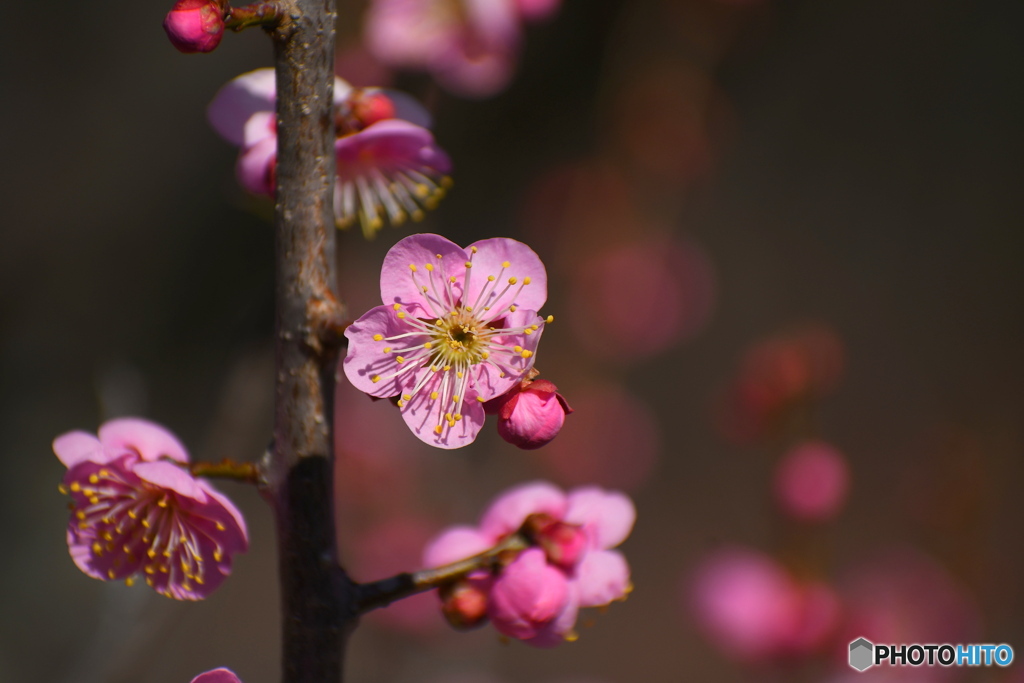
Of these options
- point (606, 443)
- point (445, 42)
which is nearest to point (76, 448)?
point (445, 42)

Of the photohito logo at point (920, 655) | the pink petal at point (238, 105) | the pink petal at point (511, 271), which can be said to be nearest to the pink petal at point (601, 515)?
the pink petal at point (511, 271)

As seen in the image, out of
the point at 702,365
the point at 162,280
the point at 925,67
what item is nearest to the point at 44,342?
the point at 162,280

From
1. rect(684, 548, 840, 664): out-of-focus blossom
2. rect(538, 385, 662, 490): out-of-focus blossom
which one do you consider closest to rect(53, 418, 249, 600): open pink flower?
rect(684, 548, 840, 664): out-of-focus blossom

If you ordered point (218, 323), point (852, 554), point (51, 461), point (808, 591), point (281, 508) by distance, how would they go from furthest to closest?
1. point (852, 554)
2. point (218, 323)
3. point (51, 461)
4. point (808, 591)
5. point (281, 508)

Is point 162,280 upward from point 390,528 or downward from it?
upward

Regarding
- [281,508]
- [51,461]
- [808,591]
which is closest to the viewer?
[281,508]

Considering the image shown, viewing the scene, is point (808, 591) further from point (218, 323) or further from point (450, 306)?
point (218, 323)

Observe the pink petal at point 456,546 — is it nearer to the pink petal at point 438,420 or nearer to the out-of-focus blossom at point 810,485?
the pink petal at point 438,420
